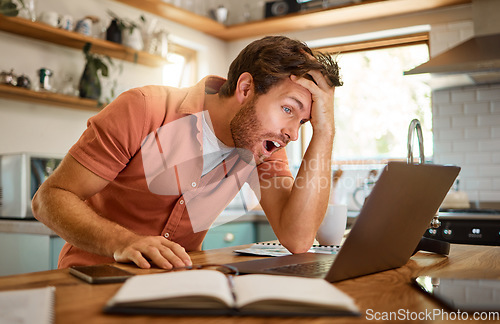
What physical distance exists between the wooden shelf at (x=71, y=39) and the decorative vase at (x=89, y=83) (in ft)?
0.59

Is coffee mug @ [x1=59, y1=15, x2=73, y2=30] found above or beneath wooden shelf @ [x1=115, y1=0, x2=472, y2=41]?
beneath

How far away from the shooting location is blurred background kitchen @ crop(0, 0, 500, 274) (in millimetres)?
2914

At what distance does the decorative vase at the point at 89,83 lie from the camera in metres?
3.30

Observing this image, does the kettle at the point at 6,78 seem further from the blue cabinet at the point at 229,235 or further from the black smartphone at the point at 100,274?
the black smartphone at the point at 100,274

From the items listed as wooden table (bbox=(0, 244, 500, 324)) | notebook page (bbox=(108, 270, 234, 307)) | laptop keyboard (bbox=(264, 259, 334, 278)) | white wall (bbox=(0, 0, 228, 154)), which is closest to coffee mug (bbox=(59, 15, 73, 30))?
white wall (bbox=(0, 0, 228, 154))

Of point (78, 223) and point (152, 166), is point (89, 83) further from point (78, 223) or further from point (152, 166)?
point (78, 223)

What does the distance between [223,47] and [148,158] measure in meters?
3.51

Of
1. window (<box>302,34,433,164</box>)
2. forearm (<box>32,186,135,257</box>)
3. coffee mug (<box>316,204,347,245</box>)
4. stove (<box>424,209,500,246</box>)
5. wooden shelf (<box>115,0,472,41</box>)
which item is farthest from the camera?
window (<box>302,34,433,164</box>)

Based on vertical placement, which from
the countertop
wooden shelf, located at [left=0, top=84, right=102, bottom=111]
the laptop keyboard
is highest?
wooden shelf, located at [left=0, top=84, right=102, bottom=111]

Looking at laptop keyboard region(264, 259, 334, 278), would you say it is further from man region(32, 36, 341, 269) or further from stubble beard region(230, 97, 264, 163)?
stubble beard region(230, 97, 264, 163)

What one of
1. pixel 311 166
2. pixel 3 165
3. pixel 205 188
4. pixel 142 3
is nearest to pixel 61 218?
pixel 205 188

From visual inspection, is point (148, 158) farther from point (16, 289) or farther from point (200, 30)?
point (200, 30)

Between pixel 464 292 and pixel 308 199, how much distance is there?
2.53 ft

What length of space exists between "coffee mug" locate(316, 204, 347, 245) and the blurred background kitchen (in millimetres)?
1375
